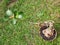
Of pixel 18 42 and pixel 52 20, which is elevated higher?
pixel 52 20

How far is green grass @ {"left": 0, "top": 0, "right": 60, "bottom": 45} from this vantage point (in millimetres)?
2350

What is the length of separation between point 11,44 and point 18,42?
89 mm

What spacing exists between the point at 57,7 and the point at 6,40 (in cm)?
78

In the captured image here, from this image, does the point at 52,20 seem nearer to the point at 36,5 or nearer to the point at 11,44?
the point at 36,5

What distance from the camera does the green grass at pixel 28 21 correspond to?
2.35 metres

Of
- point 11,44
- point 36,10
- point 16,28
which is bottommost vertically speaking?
point 11,44

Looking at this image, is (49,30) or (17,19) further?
(17,19)

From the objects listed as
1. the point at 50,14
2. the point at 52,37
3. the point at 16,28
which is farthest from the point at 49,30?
the point at 16,28

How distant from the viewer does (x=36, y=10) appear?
2.45 m

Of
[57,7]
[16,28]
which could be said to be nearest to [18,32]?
[16,28]

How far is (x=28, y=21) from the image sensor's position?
7.93ft

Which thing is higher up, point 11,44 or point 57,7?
point 57,7

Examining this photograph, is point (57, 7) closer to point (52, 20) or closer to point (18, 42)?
point (52, 20)

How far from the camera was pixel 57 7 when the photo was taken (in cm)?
246
